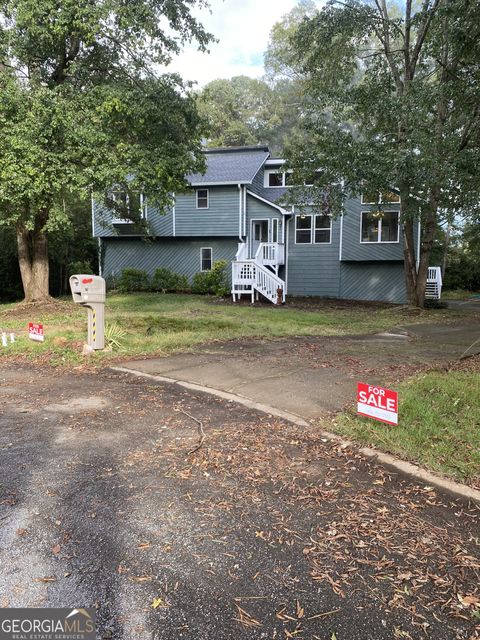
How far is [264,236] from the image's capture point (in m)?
23.2

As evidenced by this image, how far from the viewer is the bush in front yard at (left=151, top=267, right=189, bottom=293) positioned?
2247cm

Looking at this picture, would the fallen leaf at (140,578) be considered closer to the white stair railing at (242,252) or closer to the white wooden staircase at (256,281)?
the white wooden staircase at (256,281)

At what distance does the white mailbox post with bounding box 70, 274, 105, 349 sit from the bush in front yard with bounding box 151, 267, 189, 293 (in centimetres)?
1473

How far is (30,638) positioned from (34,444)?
7.31 feet

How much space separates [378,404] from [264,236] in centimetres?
1978

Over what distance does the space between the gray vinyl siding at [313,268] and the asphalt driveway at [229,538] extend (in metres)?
18.6

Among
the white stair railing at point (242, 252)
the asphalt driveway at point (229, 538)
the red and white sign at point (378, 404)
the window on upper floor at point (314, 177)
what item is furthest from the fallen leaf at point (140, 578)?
the white stair railing at point (242, 252)

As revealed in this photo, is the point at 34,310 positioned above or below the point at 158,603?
above

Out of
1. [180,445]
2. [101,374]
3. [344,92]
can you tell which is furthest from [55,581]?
[344,92]

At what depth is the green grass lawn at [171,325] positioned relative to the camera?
317 inches

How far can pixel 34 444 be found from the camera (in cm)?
394

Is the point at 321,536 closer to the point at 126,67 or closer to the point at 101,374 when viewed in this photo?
the point at 101,374

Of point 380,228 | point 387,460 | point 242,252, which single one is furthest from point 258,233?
point 387,460

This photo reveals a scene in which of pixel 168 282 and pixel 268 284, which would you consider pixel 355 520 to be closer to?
pixel 268 284
